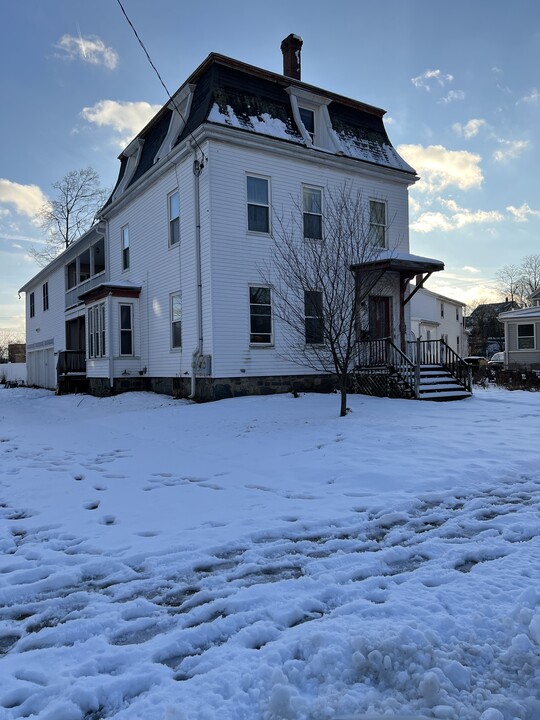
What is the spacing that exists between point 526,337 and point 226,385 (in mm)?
22859

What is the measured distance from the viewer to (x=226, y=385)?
40.2ft

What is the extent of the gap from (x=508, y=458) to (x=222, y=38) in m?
11.3

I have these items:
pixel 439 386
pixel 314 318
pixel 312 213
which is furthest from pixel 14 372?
pixel 439 386

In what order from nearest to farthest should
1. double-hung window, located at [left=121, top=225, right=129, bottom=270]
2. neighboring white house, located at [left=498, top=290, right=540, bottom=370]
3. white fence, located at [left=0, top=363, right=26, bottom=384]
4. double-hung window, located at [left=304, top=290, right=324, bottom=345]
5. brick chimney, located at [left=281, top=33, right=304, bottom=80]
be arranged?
1. double-hung window, located at [left=304, top=290, right=324, bottom=345]
2. brick chimney, located at [left=281, top=33, right=304, bottom=80]
3. double-hung window, located at [left=121, top=225, right=129, bottom=270]
4. neighboring white house, located at [left=498, top=290, right=540, bottom=370]
5. white fence, located at [left=0, top=363, right=26, bottom=384]

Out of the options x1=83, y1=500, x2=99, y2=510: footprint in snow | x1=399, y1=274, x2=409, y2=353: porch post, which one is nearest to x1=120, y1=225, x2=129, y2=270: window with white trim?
x1=399, y1=274, x2=409, y2=353: porch post

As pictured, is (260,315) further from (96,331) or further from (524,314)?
(524,314)

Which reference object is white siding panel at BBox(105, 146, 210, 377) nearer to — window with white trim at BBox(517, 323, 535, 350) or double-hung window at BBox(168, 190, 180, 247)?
double-hung window at BBox(168, 190, 180, 247)

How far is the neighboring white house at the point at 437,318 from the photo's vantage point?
119 feet

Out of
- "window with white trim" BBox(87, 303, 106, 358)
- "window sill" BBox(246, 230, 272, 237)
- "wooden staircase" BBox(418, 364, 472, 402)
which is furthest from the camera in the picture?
"window with white trim" BBox(87, 303, 106, 358)

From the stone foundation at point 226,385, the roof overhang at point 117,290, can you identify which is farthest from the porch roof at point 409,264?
the roof overhang at point 117,290

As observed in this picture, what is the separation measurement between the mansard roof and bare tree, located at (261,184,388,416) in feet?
6.06

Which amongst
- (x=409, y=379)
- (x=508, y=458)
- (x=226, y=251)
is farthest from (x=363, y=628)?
(x=226, y=251)

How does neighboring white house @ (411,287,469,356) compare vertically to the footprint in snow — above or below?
above

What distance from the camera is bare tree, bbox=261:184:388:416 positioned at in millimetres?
9547
